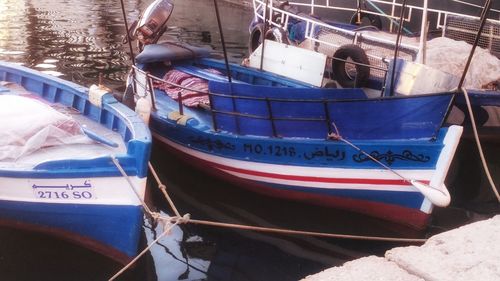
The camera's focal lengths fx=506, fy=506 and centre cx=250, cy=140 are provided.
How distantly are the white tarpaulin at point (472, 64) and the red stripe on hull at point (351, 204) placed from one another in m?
2.85

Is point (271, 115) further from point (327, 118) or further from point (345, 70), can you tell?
point (345, 70)

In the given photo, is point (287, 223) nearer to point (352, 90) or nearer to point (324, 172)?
point (324, 172)

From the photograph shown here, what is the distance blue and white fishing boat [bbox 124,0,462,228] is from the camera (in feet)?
19.8

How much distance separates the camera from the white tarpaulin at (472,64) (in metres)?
8.15

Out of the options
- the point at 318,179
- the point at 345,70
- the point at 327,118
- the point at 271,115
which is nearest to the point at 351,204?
the point at 318,179

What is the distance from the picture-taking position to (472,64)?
8.27m

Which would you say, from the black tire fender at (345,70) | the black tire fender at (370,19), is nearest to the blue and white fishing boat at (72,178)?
the black tire fender at (345,70)

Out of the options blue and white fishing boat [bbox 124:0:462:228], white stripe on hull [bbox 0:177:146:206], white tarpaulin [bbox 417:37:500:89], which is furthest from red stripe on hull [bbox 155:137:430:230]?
white tarpaulin [bbox 417:37:500:89]

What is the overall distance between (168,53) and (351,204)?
4.93 meters

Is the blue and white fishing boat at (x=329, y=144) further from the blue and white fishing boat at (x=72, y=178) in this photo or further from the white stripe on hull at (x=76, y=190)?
the white stripe on hull at (x=76, y=190)

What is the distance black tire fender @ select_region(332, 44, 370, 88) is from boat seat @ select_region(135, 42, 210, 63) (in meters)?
3.18

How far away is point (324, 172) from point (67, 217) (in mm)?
3181

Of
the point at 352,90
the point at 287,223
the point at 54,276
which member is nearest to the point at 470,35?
the point at 352,90

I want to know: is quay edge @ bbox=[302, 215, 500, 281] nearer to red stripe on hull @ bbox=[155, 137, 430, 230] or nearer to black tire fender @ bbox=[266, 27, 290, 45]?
red stripe on hull @ bbox=[155, 137, 430, 230]
